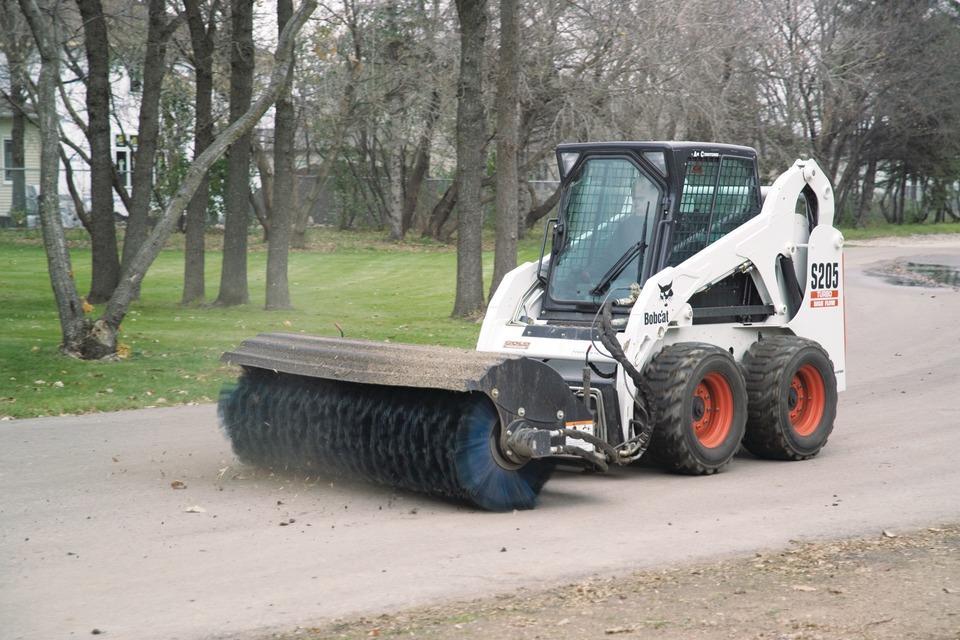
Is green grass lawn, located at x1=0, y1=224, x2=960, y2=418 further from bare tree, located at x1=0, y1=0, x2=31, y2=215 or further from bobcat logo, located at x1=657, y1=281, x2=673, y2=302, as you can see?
bobcat logo, located at x1=657, y1=281, x2=673, y2=302

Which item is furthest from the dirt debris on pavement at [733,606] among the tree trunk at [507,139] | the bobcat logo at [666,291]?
the tree trunk at [507,139]

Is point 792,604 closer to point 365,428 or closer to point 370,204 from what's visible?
point 365,428

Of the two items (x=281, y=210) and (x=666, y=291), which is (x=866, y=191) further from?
(x=666, y=291)

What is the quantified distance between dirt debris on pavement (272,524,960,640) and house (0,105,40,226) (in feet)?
132

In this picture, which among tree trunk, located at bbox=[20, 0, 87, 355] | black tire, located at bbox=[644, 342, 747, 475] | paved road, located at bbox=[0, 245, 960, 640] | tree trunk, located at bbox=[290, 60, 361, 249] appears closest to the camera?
paved road, located at bbox=[0, 245, 960, 640]

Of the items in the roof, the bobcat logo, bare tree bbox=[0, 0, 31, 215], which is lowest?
the bobcat logo

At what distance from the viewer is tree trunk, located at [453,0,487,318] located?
20500 millimetres

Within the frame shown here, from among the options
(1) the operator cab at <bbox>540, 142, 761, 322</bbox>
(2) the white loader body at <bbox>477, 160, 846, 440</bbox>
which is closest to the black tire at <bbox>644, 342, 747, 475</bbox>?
(2) the white loader body at <bbox>477, 160, 846, 440</bbox>

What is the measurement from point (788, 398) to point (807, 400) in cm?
45

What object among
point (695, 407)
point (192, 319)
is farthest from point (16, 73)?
point (695, 407)

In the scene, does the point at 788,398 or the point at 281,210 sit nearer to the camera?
the point at 788,398

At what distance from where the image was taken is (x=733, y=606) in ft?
20.3

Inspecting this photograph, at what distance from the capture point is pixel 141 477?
31.4ft

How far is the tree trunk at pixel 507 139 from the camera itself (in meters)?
20.1
